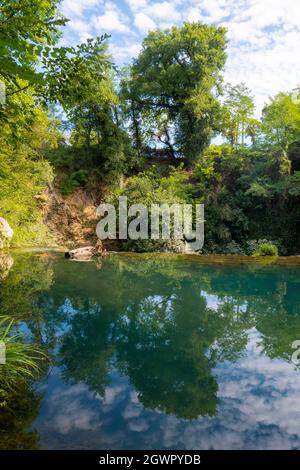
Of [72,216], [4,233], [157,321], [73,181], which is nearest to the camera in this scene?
[157,321]

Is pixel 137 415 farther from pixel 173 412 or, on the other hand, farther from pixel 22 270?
pixel 22 270

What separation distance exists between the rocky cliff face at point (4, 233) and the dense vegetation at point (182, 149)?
90 centimetres

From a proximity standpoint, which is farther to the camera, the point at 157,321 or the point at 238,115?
the point at 238,115

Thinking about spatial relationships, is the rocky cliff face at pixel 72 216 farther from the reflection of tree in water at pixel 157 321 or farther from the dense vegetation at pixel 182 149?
the reflection of tree in water at pixel 157 321

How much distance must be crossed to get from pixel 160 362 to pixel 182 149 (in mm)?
20490

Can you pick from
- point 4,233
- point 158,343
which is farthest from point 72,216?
point 158,343

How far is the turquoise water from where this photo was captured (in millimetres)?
2697

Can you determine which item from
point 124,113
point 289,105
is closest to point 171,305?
point 289,105

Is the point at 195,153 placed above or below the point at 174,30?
below

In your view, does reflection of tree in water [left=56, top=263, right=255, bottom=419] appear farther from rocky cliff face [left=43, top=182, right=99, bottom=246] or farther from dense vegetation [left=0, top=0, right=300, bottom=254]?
rocky cliff face [left=43, top=182, right=99, bottom=246]

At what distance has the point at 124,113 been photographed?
22.0 meters

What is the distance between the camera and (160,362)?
404 centimetres

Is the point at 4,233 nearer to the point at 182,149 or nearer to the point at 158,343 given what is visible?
the point at 158,343
